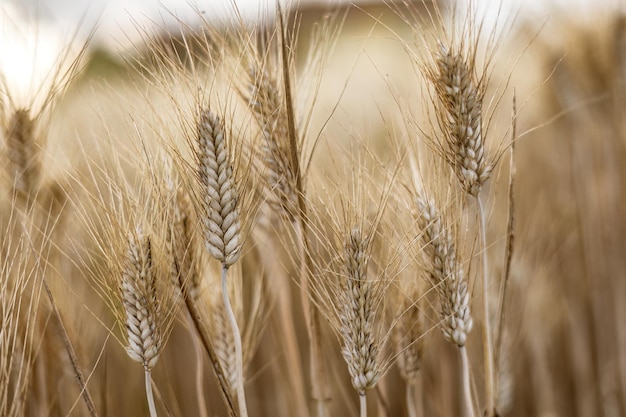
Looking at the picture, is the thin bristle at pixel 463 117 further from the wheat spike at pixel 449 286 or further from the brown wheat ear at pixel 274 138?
the brown wheat ear at pixel 274 138

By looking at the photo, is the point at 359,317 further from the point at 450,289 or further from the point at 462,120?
the point at 462,120

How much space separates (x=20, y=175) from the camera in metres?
0.83

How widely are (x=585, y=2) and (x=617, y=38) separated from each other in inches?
5.5

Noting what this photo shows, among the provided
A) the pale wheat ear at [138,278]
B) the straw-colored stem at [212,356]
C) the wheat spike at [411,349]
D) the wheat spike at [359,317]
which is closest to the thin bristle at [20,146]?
the pale wheat ear at [138,278]

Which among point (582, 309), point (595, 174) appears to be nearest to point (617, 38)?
point (595, 174)

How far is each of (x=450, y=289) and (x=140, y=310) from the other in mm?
383

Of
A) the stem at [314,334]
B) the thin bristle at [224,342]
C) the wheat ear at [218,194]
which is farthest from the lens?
the thin bristle at [224,342]

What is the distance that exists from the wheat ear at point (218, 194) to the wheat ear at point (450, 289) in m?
0.24

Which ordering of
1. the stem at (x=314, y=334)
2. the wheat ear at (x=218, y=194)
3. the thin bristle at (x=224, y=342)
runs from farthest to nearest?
the thin bristle at (x=224, y=342) < the stem at (x=314, y=334) < the wheat ear at (x=218, y=194)

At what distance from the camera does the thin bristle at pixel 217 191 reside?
692 mm

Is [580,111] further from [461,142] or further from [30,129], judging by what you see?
[30,129]

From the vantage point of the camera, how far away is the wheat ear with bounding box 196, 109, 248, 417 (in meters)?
0.69

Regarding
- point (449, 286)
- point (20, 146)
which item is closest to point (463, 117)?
point (449, 286)

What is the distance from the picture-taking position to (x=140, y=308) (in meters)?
0.70
